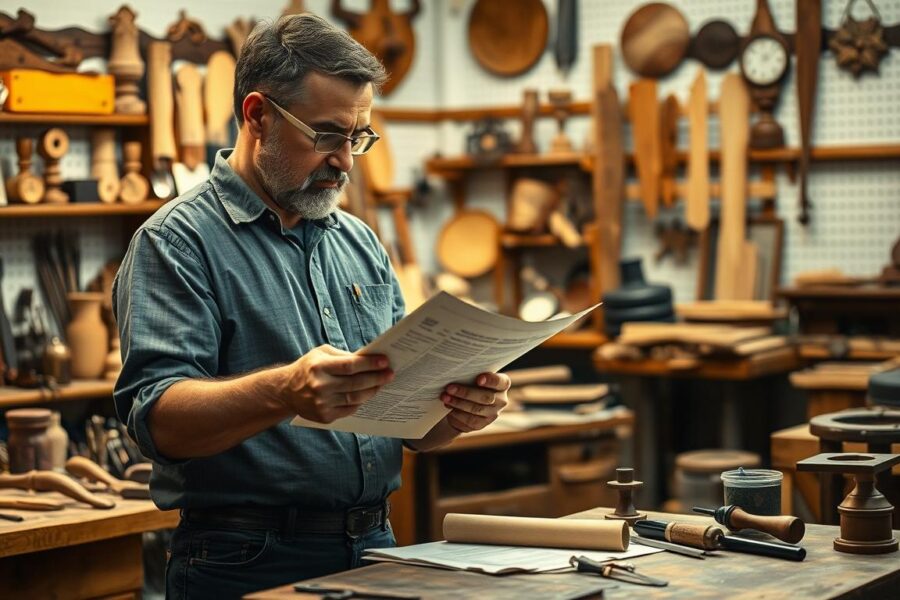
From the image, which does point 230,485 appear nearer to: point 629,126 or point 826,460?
point 826,460

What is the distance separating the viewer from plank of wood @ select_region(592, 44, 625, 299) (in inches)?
255

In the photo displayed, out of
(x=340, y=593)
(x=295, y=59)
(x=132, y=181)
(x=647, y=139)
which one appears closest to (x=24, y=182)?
(x=132, y=181)

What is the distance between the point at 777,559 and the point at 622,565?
0.30m

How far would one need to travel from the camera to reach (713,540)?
249 cm

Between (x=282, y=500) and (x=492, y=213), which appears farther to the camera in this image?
(x=492, y=213)

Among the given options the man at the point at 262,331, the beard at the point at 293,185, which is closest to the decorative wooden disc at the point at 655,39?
the man at the point at 262,331

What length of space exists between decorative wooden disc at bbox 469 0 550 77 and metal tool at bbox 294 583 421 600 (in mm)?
5044

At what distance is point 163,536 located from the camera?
15.2ft

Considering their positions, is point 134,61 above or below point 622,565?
above

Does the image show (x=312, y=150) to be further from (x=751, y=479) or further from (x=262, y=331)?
(x=751, y=479)

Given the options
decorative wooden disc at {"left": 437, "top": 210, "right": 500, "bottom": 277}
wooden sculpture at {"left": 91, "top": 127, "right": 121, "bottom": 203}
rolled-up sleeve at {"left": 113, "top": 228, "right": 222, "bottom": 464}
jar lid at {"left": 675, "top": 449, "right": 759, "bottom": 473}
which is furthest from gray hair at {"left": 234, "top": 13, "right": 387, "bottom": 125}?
decorative wooden disc at {"left": 437, "top": 210, "right": 500, "bottom": 277}

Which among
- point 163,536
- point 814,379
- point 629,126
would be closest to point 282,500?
point 163,536

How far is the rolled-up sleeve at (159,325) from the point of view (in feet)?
7.97

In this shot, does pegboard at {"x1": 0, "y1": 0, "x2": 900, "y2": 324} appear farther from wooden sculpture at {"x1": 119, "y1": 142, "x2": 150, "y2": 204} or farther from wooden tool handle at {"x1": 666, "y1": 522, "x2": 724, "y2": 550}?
wooden tool handle at {"x1": 666, "y1": 522, "x2": 724, "y2": 550}
